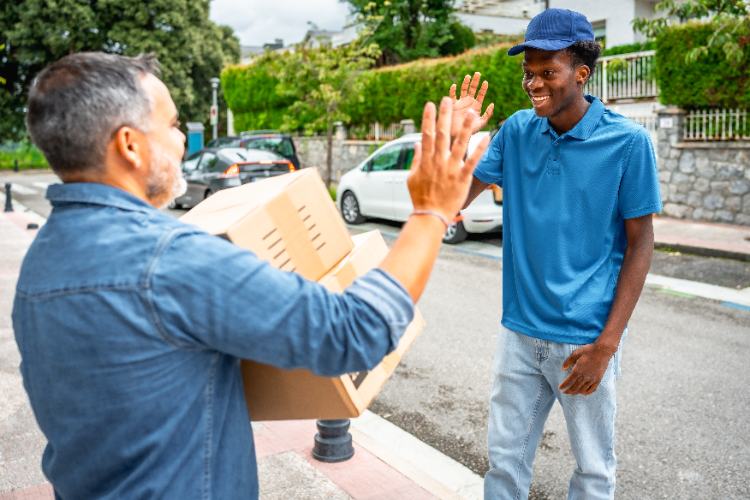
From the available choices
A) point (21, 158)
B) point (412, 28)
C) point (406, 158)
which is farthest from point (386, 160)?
point (21, 158)

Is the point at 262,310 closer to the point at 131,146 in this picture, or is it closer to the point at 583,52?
the point at 131,146

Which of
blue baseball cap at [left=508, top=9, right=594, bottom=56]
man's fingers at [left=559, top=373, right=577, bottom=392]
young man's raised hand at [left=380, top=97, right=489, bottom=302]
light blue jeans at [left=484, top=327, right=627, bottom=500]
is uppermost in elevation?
blue baseball cap at [left=508, top=9, right=594, bottom=56]

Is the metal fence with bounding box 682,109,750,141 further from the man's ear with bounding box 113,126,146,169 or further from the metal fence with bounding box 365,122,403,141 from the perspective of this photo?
the man's ear with bounding box 113,126,146,169

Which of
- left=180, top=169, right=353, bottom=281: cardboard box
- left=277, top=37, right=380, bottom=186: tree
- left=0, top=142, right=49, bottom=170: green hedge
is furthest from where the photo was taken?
left=0, top=142, right=49, bottom=170: green hedge

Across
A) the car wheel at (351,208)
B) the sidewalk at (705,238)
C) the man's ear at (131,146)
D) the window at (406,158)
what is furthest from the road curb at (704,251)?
the man's ear at (131,146)

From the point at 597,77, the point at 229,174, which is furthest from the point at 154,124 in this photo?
the point at 597,77

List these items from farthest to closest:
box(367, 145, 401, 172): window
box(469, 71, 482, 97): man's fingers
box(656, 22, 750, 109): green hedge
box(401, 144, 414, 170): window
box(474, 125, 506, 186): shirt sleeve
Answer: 1. box(367, 145, 401, 172): window
2. box(401, 144, 414, 170): window
3. box(656, 22, 750, 109): green hedge
4. box(474, 125, 506, 186): shirt sleeve
5. box(469, 71, 482, 97): man's fingers

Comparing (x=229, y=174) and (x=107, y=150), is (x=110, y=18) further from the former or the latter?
(x=107, y=150)

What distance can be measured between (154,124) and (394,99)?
19.7 meters

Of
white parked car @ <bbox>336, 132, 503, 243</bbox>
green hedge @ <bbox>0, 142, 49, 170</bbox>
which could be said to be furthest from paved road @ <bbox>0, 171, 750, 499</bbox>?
green hedge @ <bbox>0, 142, 49, 170</bbox>

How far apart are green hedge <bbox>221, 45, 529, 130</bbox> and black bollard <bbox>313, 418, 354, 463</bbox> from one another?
13786 millimetres

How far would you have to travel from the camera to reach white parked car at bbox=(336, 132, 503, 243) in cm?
1206

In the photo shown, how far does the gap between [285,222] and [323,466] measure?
2.36 meters

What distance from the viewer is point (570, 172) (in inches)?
98.0
